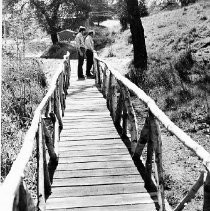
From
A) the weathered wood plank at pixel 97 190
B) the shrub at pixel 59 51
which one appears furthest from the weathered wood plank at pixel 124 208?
the shrub at pixel 59 51

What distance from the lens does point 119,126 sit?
308 inches

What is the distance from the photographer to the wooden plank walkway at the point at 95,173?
4560mm

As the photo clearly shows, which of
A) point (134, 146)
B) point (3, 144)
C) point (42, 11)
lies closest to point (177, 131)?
point (134, 146)

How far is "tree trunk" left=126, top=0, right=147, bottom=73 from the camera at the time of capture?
13.3m

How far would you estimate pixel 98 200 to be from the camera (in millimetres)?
4633

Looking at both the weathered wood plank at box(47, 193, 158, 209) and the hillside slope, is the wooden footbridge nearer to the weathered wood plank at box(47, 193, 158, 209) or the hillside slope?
the weathered wood plank at box(47, 193, 158, 209)

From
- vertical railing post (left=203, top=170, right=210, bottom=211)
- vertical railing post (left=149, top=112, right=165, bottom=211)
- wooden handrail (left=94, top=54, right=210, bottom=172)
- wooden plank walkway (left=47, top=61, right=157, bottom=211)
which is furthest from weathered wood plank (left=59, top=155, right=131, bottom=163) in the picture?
vertical railing post (left=203, top=170, right=210, bottom=211)

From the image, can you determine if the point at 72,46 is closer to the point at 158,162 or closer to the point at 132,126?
the point at 132,126

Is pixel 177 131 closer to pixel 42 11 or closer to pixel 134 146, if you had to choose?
pixel 134 146

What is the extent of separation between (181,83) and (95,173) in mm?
5919

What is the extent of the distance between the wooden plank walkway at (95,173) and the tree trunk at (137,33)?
5779 mm

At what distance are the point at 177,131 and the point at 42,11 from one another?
97.0 feet

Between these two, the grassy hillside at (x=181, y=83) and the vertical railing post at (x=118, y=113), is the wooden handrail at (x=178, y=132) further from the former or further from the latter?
the grassy hillside at (x=181, y=83)

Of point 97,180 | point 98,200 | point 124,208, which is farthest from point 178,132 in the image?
point 97,180
